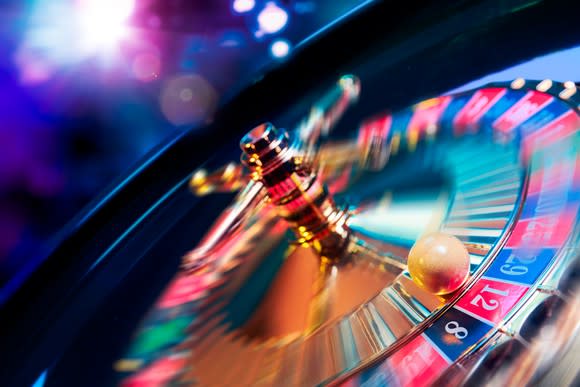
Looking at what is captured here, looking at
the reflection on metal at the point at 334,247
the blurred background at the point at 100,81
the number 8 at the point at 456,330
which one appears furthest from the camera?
the blurred background at the point at 100,81

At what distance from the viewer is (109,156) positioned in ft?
6.38

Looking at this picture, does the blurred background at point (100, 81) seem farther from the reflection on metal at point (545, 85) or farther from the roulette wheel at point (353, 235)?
the reflection on metal at point (545, 85)

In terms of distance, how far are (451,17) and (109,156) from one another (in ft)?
4.04

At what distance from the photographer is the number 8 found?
0.74 metres

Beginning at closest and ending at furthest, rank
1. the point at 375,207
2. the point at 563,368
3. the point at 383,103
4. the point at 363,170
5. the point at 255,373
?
the point at 563,368 < the point at 255,373 < the point at 375,207 < the point at 363,170 < the point at 383,103

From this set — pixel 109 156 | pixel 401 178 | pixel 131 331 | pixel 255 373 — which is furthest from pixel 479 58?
pixel 109 156

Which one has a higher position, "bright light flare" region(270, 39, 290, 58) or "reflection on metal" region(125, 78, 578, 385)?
"bright light flare" region(270, 39, 290, 58)

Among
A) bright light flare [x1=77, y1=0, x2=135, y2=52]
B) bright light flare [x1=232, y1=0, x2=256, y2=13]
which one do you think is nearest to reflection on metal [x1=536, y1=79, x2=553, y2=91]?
bright light flare [x1=232, y1=0, x2=256, y2=13]

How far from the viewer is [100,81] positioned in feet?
6.41

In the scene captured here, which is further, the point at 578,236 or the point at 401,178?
the point at 401,178

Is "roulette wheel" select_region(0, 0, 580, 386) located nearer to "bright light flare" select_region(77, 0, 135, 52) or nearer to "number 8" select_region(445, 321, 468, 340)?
"number 8" select_region(445, 321, 468, 340)

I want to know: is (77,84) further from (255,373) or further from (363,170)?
(255,373)

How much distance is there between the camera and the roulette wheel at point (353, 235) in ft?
2.57

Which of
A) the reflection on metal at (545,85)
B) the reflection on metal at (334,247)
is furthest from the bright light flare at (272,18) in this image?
the reflection on metal at (545,85)
